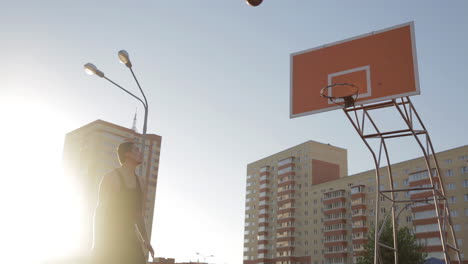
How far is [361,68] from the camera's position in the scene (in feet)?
34.6

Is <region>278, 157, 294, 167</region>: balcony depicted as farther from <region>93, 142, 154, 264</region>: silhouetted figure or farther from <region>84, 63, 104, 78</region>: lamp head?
<region>93, 142, 154, 264</region>: silhouetted figure

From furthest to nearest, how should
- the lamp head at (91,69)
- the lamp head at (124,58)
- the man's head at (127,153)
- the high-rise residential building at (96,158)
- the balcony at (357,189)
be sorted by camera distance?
the high-rise residential building at (96,158) < the balcony at (357,189) < the lamp head at (91,69) < the lamp head at (124,58) < the man's head at (127,153)

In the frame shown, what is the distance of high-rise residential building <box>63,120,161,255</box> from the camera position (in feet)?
328

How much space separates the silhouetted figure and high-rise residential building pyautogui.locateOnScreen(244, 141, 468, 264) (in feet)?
176

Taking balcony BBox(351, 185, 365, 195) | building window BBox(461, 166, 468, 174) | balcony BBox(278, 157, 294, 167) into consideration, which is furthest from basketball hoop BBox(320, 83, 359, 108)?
balcony BBox(278, 157, 294, 167)

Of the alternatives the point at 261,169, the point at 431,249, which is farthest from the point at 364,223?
the point at 261,169

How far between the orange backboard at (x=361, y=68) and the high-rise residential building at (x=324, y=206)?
152 ft

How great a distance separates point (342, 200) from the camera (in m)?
73.5

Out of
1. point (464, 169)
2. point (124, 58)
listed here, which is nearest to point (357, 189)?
point (464, 169)

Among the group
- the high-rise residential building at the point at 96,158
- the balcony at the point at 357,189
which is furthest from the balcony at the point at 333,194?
the high-rise residential building at the point at 96,158

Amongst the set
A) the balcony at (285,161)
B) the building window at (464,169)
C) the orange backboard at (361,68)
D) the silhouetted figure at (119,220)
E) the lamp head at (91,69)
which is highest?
the balcony at (285,161)

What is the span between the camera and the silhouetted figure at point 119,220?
13.9 feet

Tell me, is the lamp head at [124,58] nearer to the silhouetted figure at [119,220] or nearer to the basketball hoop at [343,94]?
the basketball hoop at [343,94]

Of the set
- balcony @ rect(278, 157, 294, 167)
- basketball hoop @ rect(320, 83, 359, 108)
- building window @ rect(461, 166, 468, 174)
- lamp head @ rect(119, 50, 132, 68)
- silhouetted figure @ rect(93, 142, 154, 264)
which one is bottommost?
silhouetted figure @ rect(93, 142, 154, 264)
